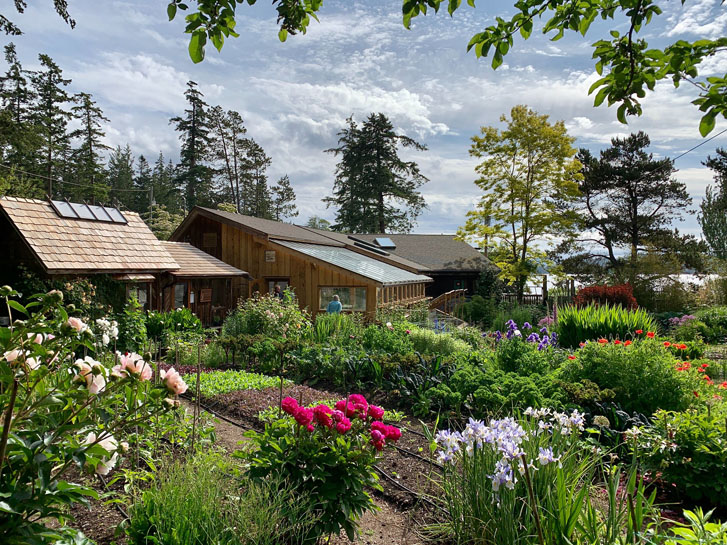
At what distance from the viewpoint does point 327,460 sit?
2.75 meters

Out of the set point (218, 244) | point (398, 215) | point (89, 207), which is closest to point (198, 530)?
point (89, 207)

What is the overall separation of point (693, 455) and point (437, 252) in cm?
2784

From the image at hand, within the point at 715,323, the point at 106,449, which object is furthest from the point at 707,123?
the point at 715,323

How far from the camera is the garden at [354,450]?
6.39ft

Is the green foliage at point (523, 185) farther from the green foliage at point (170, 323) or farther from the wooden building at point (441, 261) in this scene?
the green foliage at point (170, 323)

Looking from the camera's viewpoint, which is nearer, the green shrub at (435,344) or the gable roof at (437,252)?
the green shrub at (435,344)

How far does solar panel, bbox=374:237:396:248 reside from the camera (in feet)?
96.7

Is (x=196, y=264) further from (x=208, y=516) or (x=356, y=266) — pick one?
(x=208, y=516)

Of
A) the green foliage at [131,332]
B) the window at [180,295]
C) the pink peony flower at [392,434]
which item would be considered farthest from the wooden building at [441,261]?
the pink peony flower at [392,434]

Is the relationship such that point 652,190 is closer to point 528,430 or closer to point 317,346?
point 317,346

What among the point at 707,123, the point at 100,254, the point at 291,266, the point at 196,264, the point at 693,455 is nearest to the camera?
the point at 707,123

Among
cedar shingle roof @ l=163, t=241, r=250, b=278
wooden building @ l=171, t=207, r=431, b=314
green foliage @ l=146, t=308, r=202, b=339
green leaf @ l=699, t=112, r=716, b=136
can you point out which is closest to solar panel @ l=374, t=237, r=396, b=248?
wooden building @ l=171, t=207, r=431, b=314

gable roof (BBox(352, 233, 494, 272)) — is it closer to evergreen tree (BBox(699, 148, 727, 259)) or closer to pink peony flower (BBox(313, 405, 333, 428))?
evergreen tree (BBox(699, 148, 727, 259))

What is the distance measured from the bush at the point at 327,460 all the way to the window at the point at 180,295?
1372cm
